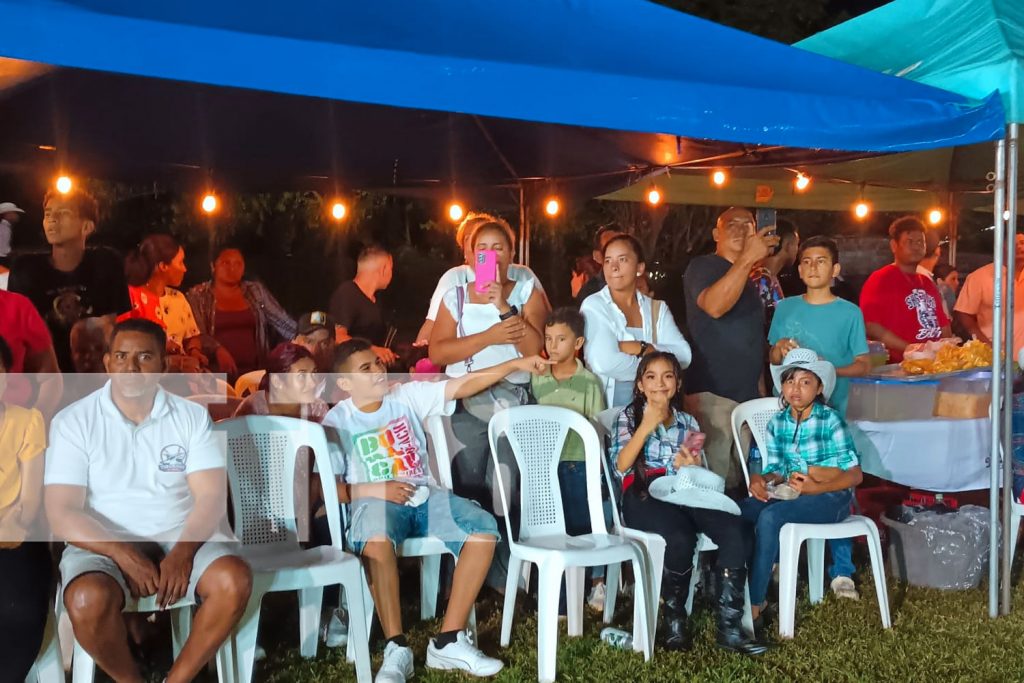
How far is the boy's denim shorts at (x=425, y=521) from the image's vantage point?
3.26 m

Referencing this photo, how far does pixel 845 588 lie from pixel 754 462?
63 centimetres

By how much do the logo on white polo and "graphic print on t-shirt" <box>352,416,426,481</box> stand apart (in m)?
0.61

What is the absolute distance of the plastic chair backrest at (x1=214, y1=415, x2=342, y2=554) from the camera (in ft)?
10.6

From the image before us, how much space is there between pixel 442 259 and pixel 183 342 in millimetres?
3960

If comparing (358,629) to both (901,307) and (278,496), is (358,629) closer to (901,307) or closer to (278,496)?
(278,496)

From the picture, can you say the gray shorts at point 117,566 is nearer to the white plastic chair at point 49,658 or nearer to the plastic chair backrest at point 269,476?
the white plastic chair at point 49,658

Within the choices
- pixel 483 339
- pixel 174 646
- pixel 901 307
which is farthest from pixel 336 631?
pixel 901 307

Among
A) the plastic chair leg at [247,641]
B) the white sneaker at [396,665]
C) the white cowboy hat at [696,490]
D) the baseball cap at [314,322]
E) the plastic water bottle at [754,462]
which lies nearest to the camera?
the plastic chair leg at [247,641]

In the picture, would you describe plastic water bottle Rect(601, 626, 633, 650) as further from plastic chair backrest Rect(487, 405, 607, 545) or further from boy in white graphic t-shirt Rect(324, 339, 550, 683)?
boy in white graphic t-shirt Rect(324, 339, 550, 683)

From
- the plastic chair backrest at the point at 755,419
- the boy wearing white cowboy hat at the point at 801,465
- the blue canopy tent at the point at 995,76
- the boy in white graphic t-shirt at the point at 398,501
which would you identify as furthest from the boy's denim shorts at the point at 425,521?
the blue canopy tent at the point at 995,76

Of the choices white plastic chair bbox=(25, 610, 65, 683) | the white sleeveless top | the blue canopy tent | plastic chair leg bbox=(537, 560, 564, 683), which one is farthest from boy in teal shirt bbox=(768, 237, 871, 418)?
white plastic chair bbox=(25, 610, 65, 683)

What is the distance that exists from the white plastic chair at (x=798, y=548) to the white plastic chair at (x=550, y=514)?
0.54 m

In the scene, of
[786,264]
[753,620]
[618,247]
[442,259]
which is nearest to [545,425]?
[618,247]

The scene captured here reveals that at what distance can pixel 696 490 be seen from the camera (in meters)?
3.54
